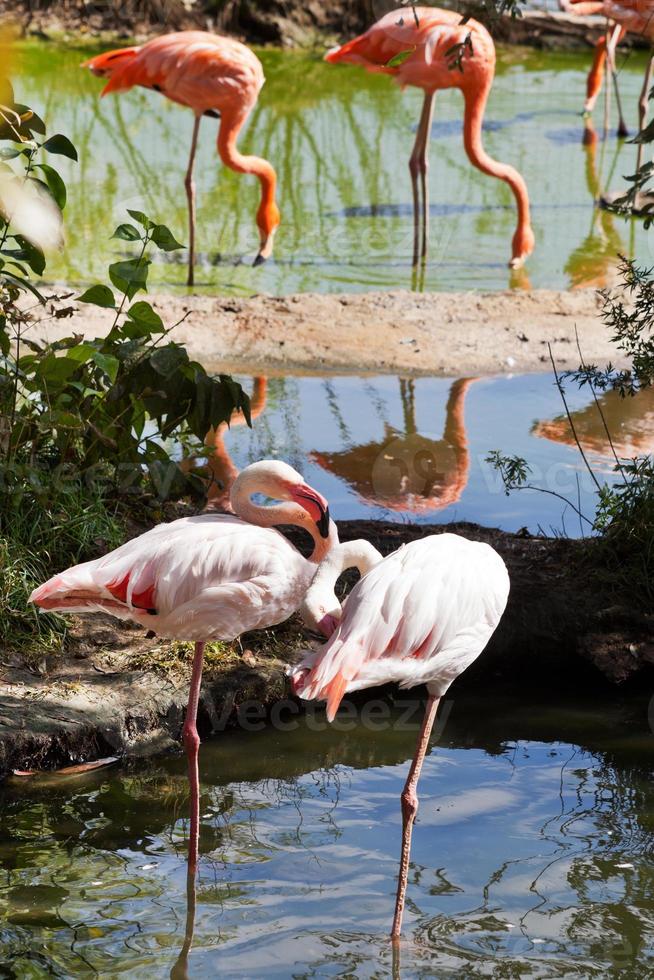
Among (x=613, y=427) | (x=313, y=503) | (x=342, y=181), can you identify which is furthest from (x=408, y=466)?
(x=342, y=181)

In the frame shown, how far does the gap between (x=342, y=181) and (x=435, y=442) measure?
517cm

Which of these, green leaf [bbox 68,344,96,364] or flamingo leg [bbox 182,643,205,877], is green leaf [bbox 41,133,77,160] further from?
flamingo leg [bbox 182,643,205,877]

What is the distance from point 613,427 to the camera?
20.2 ft

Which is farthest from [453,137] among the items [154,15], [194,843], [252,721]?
[194,843]

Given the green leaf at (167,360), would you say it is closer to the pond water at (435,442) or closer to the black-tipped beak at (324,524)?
the pond water at (435,442)

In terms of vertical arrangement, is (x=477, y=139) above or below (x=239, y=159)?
Answer: above

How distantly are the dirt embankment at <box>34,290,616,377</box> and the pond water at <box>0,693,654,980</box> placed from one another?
3286 mm

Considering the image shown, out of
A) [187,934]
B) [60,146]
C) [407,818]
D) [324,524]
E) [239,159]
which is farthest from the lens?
[239,159]

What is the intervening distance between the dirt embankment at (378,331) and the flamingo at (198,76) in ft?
3.15

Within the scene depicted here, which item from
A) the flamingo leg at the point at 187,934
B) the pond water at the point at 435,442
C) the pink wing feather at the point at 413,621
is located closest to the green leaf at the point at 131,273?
the pond water at the point at 435,442

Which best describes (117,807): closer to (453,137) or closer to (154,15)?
(453,137)

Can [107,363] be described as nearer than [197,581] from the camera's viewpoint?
No

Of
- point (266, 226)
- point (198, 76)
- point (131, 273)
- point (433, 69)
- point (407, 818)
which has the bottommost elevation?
point (407, 818)

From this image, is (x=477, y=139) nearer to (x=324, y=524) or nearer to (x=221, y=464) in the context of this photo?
(x=221, y=464)
